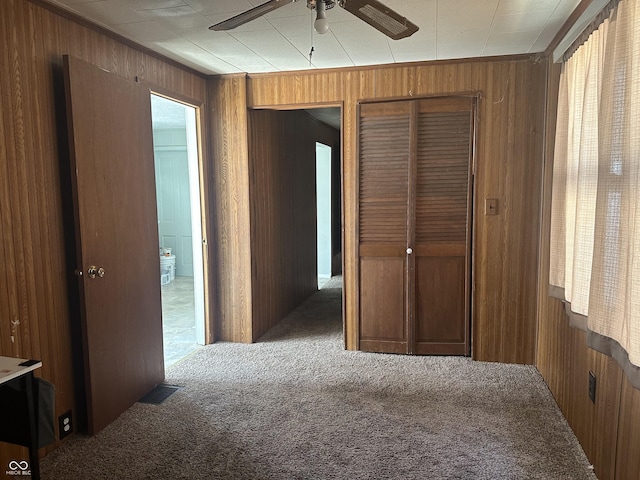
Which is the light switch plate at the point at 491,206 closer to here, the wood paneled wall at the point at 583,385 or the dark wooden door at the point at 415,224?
the dark wooden door at the point at 415,224

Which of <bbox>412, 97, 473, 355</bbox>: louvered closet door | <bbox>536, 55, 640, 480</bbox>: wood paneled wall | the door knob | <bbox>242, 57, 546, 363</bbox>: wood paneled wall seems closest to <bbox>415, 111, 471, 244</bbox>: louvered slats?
<bbox>412, 97, 473, 355</bbox>: louvered closet door

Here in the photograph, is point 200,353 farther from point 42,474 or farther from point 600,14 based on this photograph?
point 600,14

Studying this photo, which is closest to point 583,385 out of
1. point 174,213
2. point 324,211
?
point 324,211

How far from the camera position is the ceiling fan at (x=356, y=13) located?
1.69 meters

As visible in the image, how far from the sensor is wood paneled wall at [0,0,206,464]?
2.13 meters

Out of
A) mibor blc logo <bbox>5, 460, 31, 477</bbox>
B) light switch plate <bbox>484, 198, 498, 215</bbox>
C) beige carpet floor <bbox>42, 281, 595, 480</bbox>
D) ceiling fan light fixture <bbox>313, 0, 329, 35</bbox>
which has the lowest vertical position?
beige carpet floor <bbox>42, 281, 595, 480</bbox>

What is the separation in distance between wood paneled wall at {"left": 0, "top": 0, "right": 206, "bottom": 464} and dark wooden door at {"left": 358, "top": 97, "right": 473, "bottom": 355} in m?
2.09

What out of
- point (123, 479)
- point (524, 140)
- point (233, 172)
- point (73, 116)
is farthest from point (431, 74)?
point (123, 479)

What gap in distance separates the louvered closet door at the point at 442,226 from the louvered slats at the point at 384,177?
0.37ft

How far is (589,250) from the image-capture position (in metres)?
2.03

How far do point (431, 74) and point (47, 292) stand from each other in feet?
9.59

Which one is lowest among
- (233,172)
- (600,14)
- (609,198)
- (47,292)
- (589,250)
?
(47,292)

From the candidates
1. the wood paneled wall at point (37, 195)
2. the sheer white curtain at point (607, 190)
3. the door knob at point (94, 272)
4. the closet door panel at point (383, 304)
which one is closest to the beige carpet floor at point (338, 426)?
the closet door panel at point (383, 304)

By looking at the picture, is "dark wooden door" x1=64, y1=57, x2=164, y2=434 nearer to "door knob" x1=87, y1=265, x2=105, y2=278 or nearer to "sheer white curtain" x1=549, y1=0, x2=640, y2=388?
"door knob" x1=87, y1=265, x2=105, y2=278
